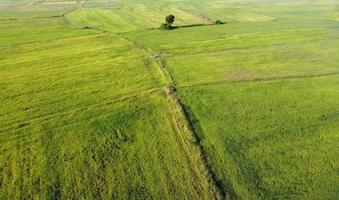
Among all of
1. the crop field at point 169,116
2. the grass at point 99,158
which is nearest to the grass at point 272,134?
the crop field at point 169,116

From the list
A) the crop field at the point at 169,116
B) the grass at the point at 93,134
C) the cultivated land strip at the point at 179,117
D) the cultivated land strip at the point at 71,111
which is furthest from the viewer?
the cultivated land strip at the point at 71,111

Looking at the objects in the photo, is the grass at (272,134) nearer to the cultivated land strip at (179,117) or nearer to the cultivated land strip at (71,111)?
the cultivated land strip at (179,117)

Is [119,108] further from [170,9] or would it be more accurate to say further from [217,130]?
[170,9]

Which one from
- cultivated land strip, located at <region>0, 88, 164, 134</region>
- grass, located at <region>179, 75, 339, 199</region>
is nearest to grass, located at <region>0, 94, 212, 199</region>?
cultivated land strip, located at <region>0, 88, 164, 134</region>

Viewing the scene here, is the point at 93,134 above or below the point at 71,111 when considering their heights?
below

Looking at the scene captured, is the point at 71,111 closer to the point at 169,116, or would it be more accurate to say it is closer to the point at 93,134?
the point at 93,134

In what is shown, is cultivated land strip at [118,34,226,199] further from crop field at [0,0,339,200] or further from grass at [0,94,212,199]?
grass at [0,94,212,199]

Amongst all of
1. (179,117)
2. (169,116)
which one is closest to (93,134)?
(169,116)

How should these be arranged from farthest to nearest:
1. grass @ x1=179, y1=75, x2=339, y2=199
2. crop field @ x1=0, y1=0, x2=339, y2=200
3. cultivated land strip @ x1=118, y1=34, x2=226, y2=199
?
cultivated land strip @ x1=118, y1=34, x2=226, y2=199
crop field @ x1=0, y1=0, x2=339, y2=200
grass @ x1=179, y1=75, x2=339, y2=199

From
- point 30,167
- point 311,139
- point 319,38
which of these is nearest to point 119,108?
point 30,167
